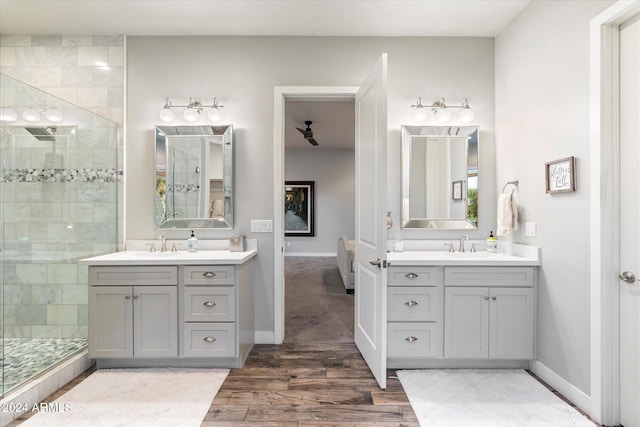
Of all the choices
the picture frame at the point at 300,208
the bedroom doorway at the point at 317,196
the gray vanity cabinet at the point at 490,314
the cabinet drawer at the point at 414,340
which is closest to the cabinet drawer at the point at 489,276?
the gray vanity cabinet at the point at 490,314

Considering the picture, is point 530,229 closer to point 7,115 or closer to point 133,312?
point 133,312

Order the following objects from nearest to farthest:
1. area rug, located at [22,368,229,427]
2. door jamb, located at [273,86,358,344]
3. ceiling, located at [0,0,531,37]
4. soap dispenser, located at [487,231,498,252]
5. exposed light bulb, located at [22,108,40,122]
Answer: area rug, located at [22,368,229,427] → exposed light bulb, located at [22,108,40,122] → ceiling, located at [0,0,531,37] → soap dispenser, located at [487,231,498,252] → door jamb, located at [273,86,358,344]

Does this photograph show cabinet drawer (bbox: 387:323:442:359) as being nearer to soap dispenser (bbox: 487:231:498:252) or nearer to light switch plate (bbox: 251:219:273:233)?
soap dispenser (bbox: 487:231:498:252)

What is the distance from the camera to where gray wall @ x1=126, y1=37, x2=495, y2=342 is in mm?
3061

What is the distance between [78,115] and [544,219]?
12.7 feet

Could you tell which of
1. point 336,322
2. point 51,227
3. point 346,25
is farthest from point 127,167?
point 336,322

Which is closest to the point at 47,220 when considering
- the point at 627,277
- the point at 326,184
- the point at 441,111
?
the point at 441,111

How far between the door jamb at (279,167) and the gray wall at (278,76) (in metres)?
0.06

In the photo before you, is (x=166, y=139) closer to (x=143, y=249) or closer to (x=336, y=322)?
(x=143, y=249)

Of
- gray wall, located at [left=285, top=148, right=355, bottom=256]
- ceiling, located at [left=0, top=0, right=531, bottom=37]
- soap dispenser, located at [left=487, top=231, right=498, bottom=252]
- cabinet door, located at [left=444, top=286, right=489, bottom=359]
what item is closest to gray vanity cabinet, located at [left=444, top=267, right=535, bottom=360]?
cabinet door, located at [left=444, top=286, right=489, bottom=359]

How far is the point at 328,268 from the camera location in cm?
685

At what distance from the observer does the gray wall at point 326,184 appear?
27.5 feet

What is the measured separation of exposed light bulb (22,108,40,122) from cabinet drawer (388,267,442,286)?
9.75 ft

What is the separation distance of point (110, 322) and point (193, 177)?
53.6 inches
